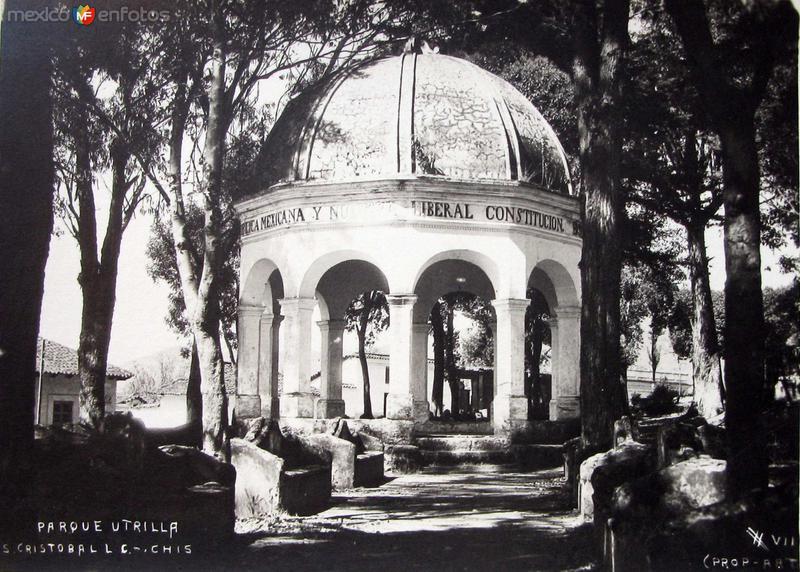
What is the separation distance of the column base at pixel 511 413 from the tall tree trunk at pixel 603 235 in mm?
7040

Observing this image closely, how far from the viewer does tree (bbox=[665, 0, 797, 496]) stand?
727 centimetres

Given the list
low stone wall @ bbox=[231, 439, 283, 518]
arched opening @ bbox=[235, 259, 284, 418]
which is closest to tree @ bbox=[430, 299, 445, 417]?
arched opening @ bbox=[235, 259, 284, 418]

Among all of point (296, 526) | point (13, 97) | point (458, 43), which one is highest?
point (458, 43)

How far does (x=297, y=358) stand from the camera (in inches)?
851

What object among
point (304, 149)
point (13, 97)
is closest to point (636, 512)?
point (13, 97)

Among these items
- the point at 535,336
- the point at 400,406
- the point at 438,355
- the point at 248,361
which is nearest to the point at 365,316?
the point at 438,355

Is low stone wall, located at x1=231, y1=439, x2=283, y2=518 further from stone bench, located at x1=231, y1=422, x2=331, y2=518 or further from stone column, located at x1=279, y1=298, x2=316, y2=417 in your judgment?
stone column, located at x1=279, y1=298, x2=316, y2=417

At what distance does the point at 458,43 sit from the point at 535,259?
539cm

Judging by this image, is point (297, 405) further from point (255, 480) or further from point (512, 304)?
point (255, 480)

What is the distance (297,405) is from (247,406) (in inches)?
67.7

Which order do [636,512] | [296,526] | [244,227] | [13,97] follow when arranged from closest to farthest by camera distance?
[636,512] < [13,97] < [296,526] < [244,227]

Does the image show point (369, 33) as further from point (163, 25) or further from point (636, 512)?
point (636, 512)

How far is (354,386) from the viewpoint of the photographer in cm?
5347

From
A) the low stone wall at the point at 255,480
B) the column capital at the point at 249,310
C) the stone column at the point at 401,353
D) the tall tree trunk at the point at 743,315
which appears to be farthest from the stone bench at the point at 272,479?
the column capital at the point at 249,310
